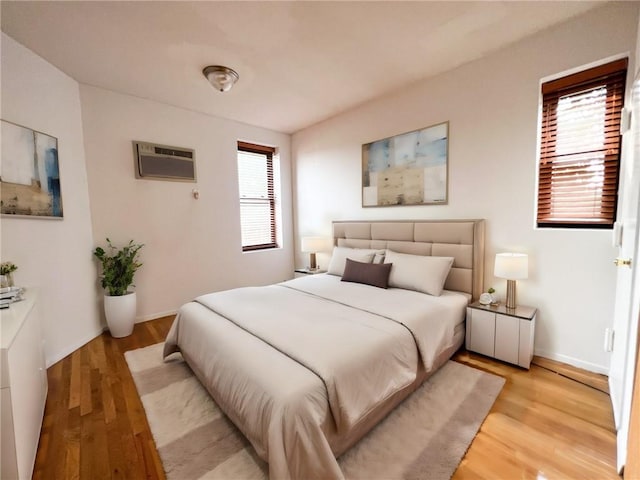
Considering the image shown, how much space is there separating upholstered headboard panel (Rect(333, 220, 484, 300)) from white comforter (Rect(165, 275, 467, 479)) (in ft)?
1.02

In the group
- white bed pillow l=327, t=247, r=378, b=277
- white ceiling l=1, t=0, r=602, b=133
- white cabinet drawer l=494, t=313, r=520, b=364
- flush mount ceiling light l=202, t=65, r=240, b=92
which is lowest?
white cabinet drawer l=494, t=313, r=520, b=364

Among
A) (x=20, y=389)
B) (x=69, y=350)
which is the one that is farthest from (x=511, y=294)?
(x=69, y=350)

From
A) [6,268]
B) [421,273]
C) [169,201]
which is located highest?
[169,201]

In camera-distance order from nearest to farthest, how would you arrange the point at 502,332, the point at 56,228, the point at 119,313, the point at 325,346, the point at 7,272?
1. the point at 325,346
2. the point at 7,272
3. the point at 502,332
4. the point at 56,228
5. the point at 119,313

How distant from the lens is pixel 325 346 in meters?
1.50

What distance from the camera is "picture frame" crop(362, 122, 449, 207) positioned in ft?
9.44

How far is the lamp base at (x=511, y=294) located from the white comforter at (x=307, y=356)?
0.35 metres

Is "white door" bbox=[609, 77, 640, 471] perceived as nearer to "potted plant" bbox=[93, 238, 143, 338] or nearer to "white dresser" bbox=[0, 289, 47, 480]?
"white dresser" bbox=[0, 289, 47, 480]

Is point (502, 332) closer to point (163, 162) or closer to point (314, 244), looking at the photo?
point (314, 244)

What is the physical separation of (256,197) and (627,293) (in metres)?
4.10

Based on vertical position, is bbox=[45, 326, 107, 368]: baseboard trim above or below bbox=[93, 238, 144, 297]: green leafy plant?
below

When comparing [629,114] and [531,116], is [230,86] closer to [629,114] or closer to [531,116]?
[531,116]

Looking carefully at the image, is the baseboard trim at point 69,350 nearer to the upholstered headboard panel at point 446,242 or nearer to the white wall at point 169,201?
the white wall at point 169,201

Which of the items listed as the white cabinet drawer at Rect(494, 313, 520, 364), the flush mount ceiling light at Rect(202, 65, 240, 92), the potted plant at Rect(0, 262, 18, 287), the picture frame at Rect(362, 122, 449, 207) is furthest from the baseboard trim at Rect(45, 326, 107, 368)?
the white cabinet drawer at Rect(494, 313, 520, 364)
